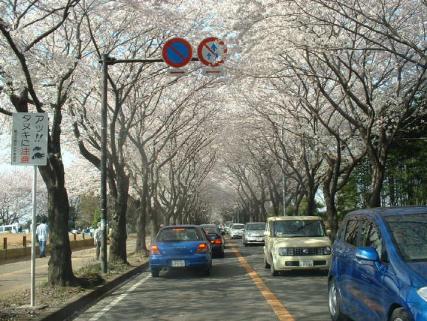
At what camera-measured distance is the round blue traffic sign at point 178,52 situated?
1285 centimetres

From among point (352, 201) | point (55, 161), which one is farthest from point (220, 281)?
point (352, 201)

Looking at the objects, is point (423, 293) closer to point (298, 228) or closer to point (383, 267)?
point (383, 267)

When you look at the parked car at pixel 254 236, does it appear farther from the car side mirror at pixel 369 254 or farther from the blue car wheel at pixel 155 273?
the car side mirror at pixel 369 254

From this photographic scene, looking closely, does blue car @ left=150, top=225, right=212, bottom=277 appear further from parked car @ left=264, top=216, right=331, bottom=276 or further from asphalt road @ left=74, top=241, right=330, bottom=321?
parked car @ left=264, top=216, right=331, bottom=276

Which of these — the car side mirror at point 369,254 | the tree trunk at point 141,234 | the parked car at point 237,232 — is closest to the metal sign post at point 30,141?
the car side mirror at point 369,254

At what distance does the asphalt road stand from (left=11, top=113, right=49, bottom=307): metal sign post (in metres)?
2.04

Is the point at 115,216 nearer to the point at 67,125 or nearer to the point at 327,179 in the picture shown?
the point at 67,125

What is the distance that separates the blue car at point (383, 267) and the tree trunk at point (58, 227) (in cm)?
616

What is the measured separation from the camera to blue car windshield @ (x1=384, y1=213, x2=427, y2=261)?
561 centimetres

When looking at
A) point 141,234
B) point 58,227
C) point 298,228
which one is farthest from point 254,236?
point 58,227

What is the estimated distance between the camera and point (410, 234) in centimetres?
595

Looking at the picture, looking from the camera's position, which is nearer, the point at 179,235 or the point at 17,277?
the point at 17,277

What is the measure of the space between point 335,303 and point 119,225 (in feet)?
38.3

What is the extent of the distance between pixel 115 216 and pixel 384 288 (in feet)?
46.6
